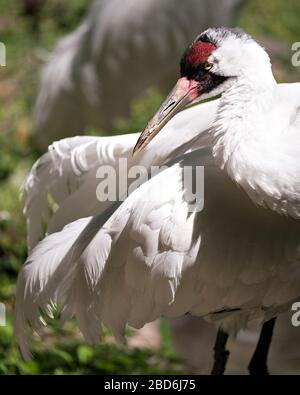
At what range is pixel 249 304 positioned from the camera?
338 cm

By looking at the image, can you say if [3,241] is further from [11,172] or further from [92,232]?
[92,232]

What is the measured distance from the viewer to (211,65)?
10.0 feet

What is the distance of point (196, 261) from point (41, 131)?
3343mm

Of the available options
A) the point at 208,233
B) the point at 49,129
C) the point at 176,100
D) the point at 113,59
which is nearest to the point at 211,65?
the point at 176,100

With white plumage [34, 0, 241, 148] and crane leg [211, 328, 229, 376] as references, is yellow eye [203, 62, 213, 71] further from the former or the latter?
white plumage [34, 0, 241, 148]

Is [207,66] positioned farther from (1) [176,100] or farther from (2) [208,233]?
(2) [208,233]

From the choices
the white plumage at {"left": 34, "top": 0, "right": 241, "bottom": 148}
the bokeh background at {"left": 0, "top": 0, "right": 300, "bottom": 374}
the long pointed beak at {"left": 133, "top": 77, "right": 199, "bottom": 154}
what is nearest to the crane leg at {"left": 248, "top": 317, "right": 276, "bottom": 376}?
the bokeh background at {"left": 0, "top": 0, "right": 300, "bottom": 374}

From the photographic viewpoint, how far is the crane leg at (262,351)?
150 inches

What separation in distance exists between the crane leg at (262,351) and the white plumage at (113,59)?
2.39m

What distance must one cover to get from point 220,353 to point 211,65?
4.11 feet

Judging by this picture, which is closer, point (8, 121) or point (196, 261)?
point (196, 261)

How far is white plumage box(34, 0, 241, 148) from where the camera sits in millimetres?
5680

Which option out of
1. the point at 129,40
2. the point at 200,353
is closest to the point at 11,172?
the point at 129,40

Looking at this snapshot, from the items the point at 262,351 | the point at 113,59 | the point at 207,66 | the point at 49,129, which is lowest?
the point at 262,351
